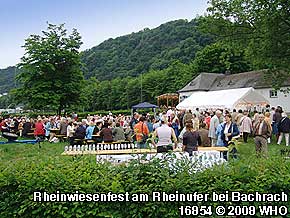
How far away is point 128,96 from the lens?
105 metres

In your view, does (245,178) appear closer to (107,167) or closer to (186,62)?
(107,167)

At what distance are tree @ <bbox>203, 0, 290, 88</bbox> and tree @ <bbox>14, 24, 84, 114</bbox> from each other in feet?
54.7

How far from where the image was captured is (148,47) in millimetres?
102562

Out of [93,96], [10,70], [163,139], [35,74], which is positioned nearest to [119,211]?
[163,139]

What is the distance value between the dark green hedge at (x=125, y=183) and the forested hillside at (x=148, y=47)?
298 feet

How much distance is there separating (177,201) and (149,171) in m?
0.56

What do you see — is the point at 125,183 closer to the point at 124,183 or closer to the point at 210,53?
the point at 124,183

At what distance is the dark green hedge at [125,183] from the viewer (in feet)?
16.2

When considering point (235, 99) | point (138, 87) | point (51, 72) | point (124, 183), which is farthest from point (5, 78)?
point (124, 183)

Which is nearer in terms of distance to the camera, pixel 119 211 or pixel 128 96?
pixel 119 211

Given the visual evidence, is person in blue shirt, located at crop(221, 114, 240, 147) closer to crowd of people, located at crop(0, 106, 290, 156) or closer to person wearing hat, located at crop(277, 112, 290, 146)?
crowd of people, located at crop(0, 106, 290, 156)

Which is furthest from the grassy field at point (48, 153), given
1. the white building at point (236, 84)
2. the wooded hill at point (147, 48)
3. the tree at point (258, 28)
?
the wooded hill at point (147, 48)

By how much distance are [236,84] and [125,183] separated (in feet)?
212

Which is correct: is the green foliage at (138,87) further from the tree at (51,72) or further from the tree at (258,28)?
the tree at (258,28)
